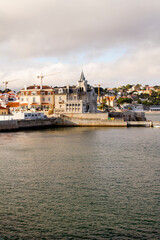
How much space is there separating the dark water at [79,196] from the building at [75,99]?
57.6m

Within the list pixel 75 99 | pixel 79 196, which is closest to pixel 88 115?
pixel 75 99

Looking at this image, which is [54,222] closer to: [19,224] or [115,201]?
[19,224]

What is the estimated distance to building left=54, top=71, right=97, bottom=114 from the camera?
9831cm

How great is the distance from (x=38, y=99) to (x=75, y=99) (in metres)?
16.4

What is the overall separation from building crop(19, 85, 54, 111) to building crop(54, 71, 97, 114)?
6.33 meters

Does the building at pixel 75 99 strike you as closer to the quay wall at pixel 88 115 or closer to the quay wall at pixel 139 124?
→ the quay wall at pixel 88 115

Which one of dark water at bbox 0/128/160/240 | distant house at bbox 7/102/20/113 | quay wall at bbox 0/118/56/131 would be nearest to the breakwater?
quay wall at bbox 0/118/56/131

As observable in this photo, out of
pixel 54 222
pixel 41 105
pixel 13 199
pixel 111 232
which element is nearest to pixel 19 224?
pixel 54 222

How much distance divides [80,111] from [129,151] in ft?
178

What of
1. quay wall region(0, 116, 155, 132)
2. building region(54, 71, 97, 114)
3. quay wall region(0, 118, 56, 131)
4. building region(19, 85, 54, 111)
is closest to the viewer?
quay wall region(0, 118, 56, 131)

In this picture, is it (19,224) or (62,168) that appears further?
(62,168)

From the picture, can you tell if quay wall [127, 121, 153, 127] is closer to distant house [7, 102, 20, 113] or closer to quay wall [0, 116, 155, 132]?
quay wall [0, 116, 155, 132]

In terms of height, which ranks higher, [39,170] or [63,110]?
[63,110]

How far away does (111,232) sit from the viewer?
17578 millimetres
